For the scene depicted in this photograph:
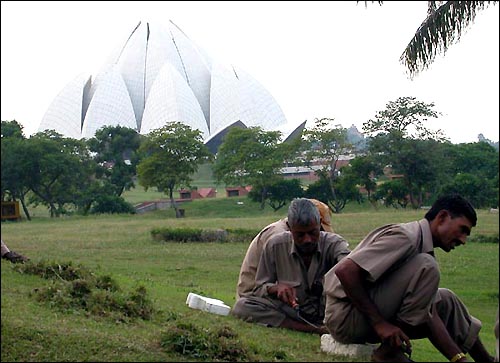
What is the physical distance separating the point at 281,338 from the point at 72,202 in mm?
15287

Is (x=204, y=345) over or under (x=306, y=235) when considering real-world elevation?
under

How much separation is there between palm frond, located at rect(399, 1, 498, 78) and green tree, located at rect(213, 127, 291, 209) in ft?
55.2

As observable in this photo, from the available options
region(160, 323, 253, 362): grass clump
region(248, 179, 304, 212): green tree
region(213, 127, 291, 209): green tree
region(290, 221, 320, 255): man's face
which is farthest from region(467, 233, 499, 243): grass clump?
region(213, 127, 291, 209): green tree

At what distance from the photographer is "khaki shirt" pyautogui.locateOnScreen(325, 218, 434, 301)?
10.0 ft

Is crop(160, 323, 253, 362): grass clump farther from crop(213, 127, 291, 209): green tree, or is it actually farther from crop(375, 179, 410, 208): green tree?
crop(213, 127, 291, 209): green tree

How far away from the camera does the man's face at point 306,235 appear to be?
384cm

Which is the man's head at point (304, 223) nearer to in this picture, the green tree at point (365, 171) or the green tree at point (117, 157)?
the green tree at point (117, 157)

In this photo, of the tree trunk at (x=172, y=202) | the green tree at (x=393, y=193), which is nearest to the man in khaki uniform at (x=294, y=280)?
the green tree at (x=393, y=193)

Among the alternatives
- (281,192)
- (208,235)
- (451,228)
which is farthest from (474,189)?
(451,228)

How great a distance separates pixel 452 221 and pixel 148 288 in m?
3.49

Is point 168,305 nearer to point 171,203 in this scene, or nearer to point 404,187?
point 404,187

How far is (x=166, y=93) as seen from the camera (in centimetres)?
4422

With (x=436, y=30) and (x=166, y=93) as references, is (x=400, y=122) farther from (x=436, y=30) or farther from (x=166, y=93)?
(x=166, y=93)

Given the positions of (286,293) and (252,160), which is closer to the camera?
(286,293)
